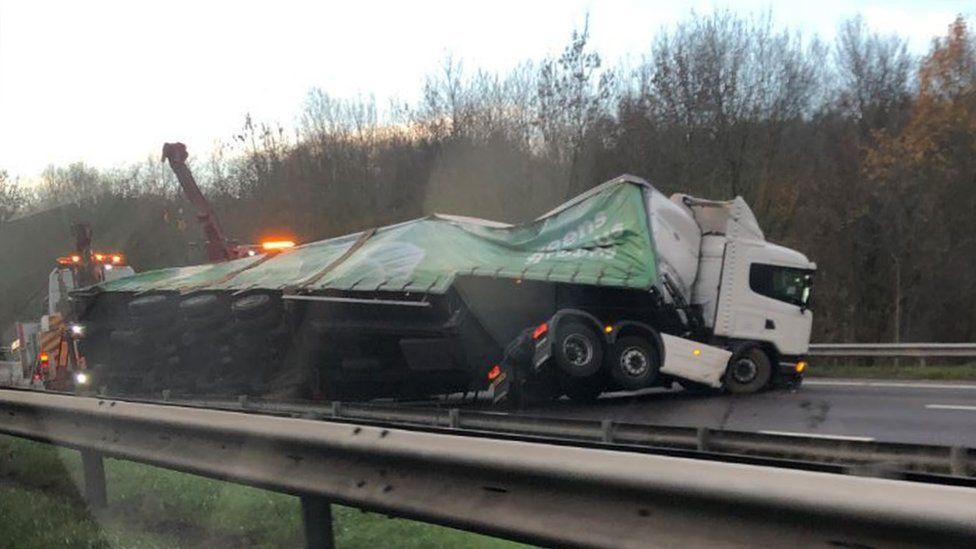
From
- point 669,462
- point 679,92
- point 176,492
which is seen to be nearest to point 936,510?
point 669,462

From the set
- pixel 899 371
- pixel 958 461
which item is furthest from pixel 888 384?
pixel 958 461

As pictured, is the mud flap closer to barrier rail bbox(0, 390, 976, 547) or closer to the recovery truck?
barrier rail bbox(0, 390, 976, 547)

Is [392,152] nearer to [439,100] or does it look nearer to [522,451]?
[439,100]

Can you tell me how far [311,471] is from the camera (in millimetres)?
4512

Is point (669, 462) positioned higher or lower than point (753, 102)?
lower

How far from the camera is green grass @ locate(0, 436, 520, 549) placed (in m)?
5.41

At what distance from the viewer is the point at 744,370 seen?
623 inches

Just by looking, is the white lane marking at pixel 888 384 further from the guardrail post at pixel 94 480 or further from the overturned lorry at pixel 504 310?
the guardrail post at pixel 94 480

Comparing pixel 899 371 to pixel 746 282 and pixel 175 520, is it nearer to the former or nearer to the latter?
pixel 746 282

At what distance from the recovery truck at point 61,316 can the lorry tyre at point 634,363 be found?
12.5m

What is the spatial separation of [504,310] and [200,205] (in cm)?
1145

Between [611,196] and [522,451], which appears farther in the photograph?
[611,196]

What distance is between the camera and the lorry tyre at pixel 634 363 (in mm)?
14055

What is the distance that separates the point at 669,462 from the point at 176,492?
468 cm
